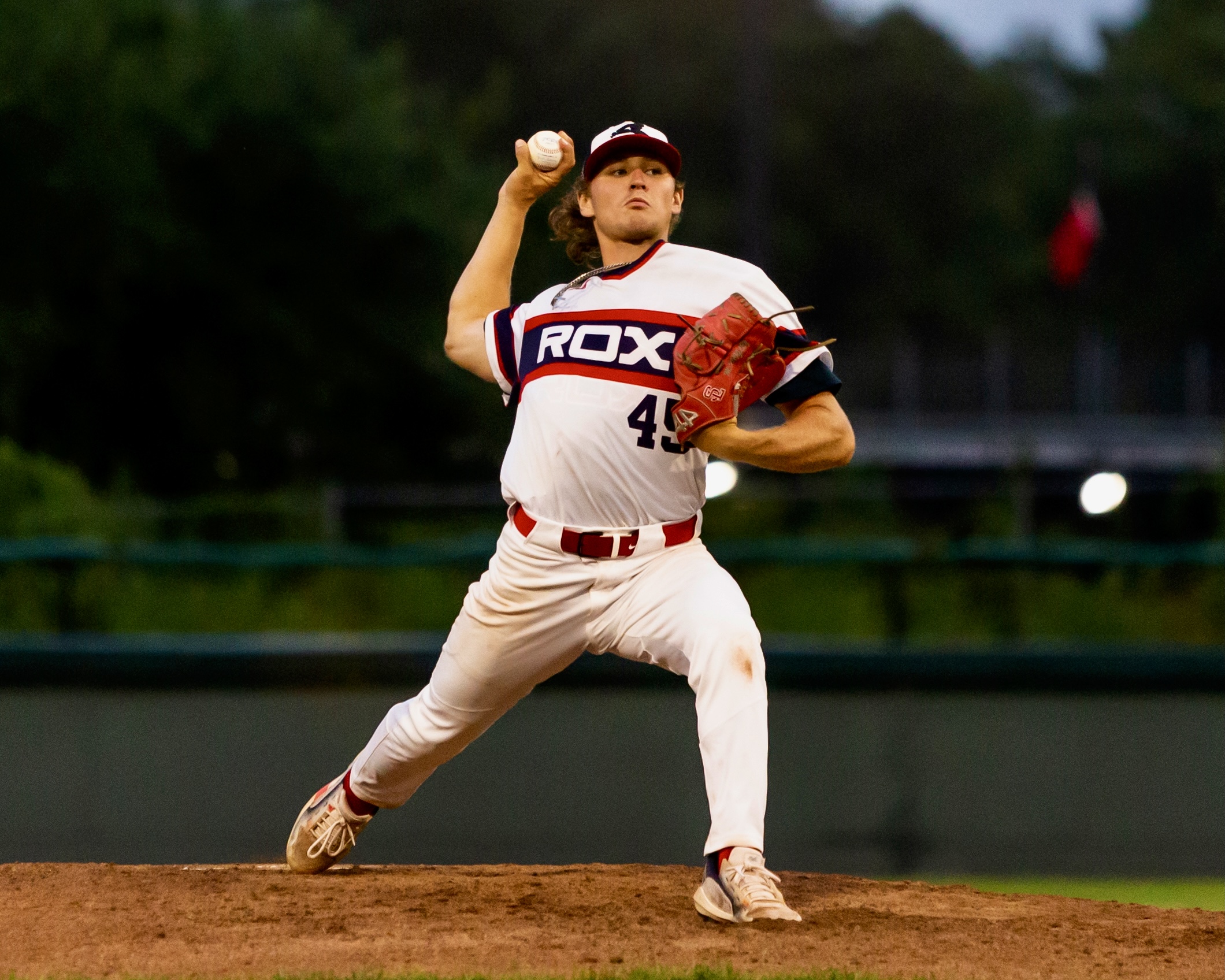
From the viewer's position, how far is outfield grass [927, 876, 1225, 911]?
21.8ft

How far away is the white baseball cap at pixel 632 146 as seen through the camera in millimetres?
4613

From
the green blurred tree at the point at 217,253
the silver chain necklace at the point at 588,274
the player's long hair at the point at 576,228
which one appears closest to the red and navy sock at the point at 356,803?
the silver chain necklace at the point at 588,274

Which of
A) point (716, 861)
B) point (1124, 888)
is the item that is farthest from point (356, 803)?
point (1124, 888)

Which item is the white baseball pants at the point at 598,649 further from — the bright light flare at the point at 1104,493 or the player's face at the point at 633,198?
the bright light flare at the point at 1104,493

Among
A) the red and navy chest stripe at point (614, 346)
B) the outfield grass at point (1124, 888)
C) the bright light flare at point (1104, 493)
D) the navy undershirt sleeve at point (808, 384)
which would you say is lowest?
the outfield grass at point (1124, 888)

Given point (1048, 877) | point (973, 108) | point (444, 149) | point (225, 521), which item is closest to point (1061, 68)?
point (973, 108)

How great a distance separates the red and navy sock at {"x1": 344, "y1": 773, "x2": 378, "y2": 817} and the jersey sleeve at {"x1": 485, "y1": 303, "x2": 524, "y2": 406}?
118cm

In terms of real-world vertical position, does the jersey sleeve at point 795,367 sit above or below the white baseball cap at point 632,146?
below

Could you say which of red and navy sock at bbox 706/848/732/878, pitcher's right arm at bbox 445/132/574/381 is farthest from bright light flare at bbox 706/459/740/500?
red and navy sock at bbox 706/848/732/878

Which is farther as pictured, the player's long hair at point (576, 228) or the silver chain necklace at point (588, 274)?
the player's long hair at point (576, 228)

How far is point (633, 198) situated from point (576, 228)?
14.2 inches

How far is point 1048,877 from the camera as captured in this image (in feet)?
22.9

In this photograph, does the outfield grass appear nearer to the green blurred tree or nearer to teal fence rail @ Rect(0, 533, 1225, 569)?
teal fence rail @ Rect(0, 533, 1225, 569)

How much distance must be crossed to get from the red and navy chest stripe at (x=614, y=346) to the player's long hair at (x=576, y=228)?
0.37m
